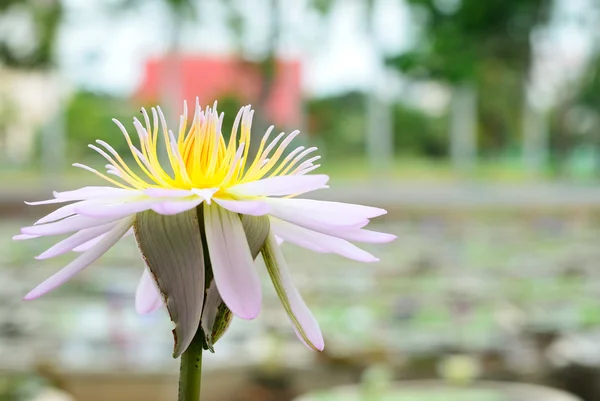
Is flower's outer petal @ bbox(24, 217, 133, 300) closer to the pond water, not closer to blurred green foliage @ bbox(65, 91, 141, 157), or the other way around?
the pond water

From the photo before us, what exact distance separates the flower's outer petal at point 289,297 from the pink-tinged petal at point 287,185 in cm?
2

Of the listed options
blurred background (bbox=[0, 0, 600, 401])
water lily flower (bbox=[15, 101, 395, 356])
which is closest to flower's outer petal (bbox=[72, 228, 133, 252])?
water lily flower (bbox=[15, 101, 395, 356])

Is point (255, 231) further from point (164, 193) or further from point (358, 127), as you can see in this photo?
point (358, 127)

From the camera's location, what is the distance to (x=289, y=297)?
22cm

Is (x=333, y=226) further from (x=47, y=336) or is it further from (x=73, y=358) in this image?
(x=47, y=336)

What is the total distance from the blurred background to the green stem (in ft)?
7.22

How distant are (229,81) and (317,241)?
794 centimetres

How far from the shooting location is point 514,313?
9.22ft

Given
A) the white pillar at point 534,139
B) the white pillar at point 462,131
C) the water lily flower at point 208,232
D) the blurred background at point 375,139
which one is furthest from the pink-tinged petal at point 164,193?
the white pillar at point 462,131

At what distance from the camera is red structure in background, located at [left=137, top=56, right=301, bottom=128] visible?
7879mm

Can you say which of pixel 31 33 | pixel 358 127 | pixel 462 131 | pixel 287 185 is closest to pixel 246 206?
pixel 287 185

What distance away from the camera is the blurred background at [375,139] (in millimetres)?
2754

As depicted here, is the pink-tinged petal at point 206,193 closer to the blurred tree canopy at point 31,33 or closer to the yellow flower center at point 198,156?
the yellow flower center at point 198,156

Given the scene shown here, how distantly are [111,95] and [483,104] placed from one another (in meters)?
Result: 3.80
